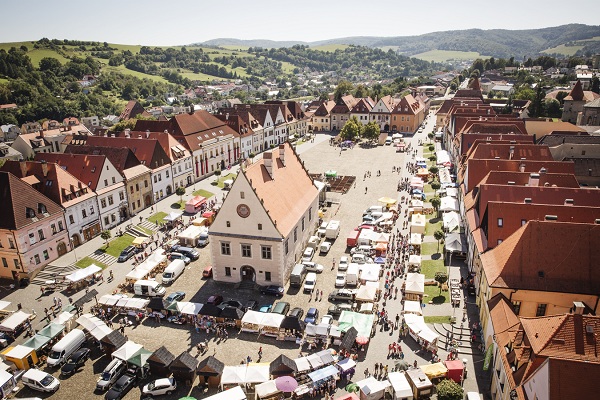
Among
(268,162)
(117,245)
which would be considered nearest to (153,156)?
(117,245)

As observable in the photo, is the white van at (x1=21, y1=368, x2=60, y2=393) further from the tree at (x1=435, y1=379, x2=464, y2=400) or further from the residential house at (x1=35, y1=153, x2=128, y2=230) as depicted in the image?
the residential house at (x1=35, y1=153, x2=128, y2=230)

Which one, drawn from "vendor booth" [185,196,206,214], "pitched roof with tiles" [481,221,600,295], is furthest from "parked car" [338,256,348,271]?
"vendor booth" [185,196,206,214]

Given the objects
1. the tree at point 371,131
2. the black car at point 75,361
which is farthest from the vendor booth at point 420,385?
the tree at point 371,131

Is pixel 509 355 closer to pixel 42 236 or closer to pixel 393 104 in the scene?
pixel 42 236

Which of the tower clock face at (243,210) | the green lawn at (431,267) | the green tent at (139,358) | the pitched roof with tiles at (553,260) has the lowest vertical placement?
the green lawn at (431,267)

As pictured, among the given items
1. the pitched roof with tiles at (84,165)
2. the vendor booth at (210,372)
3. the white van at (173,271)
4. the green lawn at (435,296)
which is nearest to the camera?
the vendor booth at (210,372)

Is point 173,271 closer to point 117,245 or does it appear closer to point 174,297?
point 174,297

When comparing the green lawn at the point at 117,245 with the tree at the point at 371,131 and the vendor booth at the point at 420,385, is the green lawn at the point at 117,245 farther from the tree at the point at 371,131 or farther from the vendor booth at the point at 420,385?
the tree at the point at 371,131
